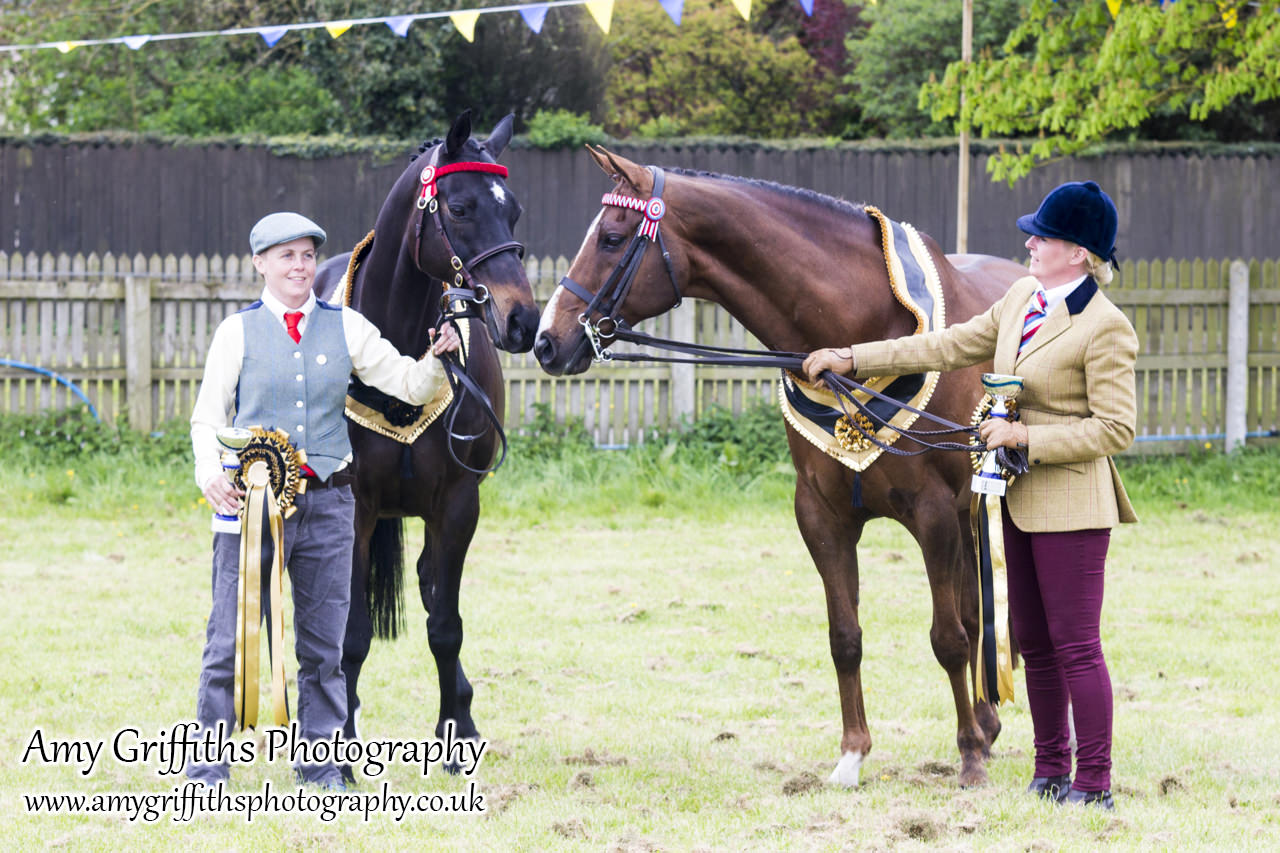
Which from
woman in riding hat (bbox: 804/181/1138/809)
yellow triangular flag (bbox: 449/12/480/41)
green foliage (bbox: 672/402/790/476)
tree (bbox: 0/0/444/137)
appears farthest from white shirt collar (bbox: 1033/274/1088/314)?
tree (bbox: 0/0/444/137)

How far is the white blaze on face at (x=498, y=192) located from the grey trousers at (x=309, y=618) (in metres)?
1.08

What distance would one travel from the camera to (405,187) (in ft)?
16.0

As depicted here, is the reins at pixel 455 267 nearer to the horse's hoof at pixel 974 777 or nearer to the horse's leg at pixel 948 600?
the horse's leg at pixel 948 600

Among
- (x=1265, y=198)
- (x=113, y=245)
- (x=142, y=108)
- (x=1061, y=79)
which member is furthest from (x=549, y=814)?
(x=142, y=108)

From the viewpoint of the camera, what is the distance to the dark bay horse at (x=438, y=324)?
4.57m

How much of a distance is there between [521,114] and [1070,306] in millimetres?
14644

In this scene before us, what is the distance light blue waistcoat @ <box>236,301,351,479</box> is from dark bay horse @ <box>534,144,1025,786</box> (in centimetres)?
68

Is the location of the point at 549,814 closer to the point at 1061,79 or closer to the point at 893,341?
the point at 893,341

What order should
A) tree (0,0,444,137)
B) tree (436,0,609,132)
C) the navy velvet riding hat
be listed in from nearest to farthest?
the navy velvet riding hat, tree (0,0,444,137), tree (436,0,609,132)

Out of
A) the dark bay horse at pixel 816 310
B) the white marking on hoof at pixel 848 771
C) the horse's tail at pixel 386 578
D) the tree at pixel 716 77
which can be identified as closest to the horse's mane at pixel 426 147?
the dark bay horse at pixel 816 310

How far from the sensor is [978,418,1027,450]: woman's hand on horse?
405 centimetres

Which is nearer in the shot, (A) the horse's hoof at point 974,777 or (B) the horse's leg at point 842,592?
(A) the horse's hoof at point 974,777

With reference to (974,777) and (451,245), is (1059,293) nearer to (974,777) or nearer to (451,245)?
(974,777)

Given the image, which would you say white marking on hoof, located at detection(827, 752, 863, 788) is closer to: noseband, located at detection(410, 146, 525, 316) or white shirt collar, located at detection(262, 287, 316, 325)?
noseband, located at detection(410, 146, 525, 316)
